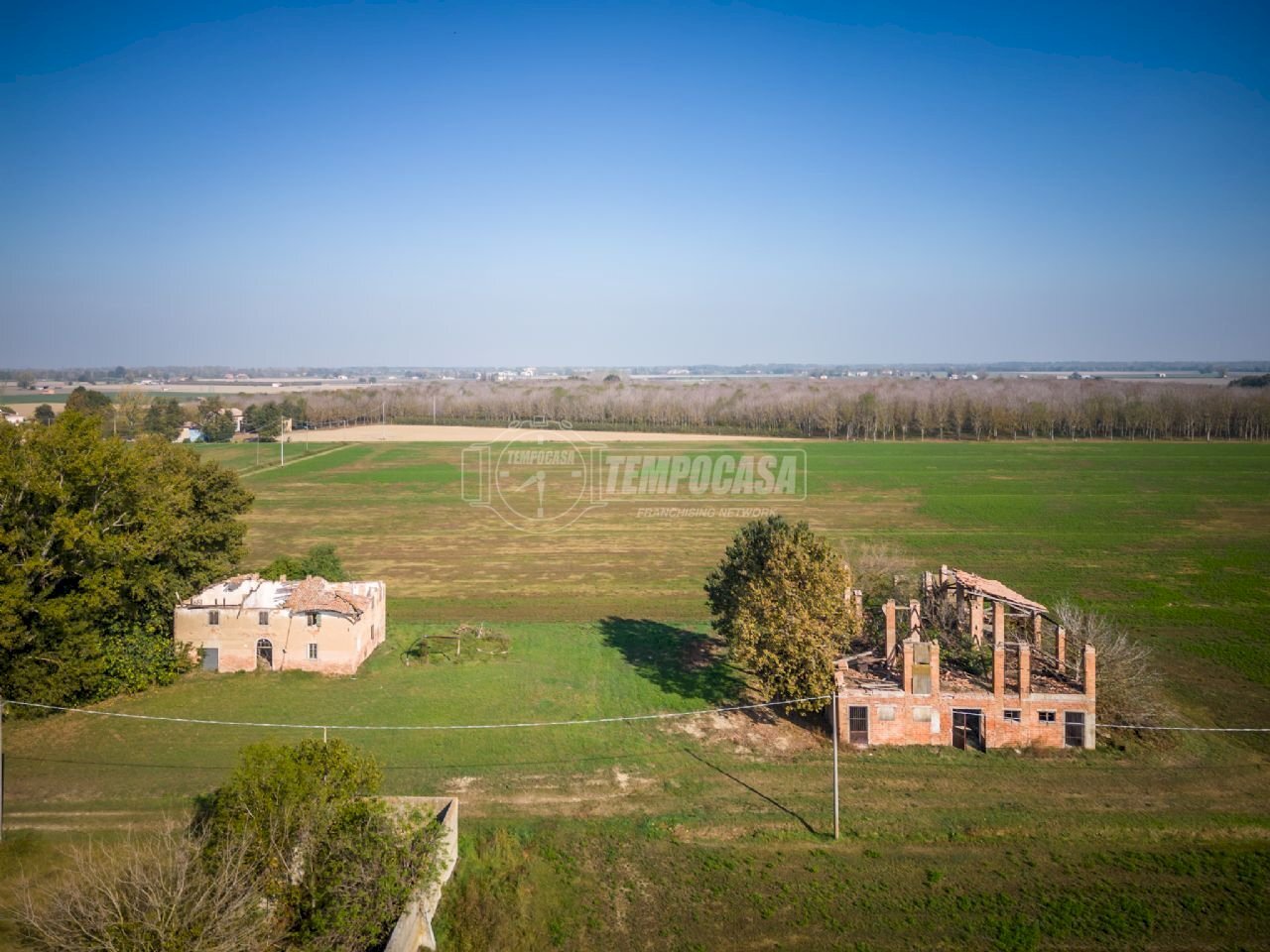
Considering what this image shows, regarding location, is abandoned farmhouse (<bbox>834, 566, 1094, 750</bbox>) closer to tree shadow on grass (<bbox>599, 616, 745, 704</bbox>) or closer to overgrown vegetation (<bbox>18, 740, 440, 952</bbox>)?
tree shadow on grass (<bbox>599, 616, 745, 704</bbox>)

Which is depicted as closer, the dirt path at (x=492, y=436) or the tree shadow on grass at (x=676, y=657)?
the tree shadow on grass at (x=676, y=657)

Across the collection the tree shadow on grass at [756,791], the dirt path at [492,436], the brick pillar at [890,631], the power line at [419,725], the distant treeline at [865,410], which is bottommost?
the tree shadow on grass at [756,791]

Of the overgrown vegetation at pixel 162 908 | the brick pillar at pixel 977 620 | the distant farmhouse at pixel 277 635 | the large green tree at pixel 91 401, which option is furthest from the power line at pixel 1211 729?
the large green tree at pixel 91 401

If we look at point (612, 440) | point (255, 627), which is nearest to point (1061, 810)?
point (255, 627)

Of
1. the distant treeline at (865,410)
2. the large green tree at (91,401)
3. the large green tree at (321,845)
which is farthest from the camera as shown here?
the distant treeline at (865,410)

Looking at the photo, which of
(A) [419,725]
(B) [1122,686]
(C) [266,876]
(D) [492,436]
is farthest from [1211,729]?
(D) [492,436]

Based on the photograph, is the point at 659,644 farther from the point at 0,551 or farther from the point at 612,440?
the point at 612,440

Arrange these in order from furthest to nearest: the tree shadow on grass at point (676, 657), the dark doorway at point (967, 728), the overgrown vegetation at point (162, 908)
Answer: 1. the tree shadow on grass at point (676, 657)
2. the dark doorway at point (967, 728)
3. the overgrown vegetation at point (162, 908)

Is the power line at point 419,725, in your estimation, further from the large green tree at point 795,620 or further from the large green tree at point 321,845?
the large green tree at point 321,845

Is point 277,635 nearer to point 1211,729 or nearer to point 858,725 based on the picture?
point 858,725

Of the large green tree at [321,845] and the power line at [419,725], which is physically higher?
the large green tree at [321,845]
